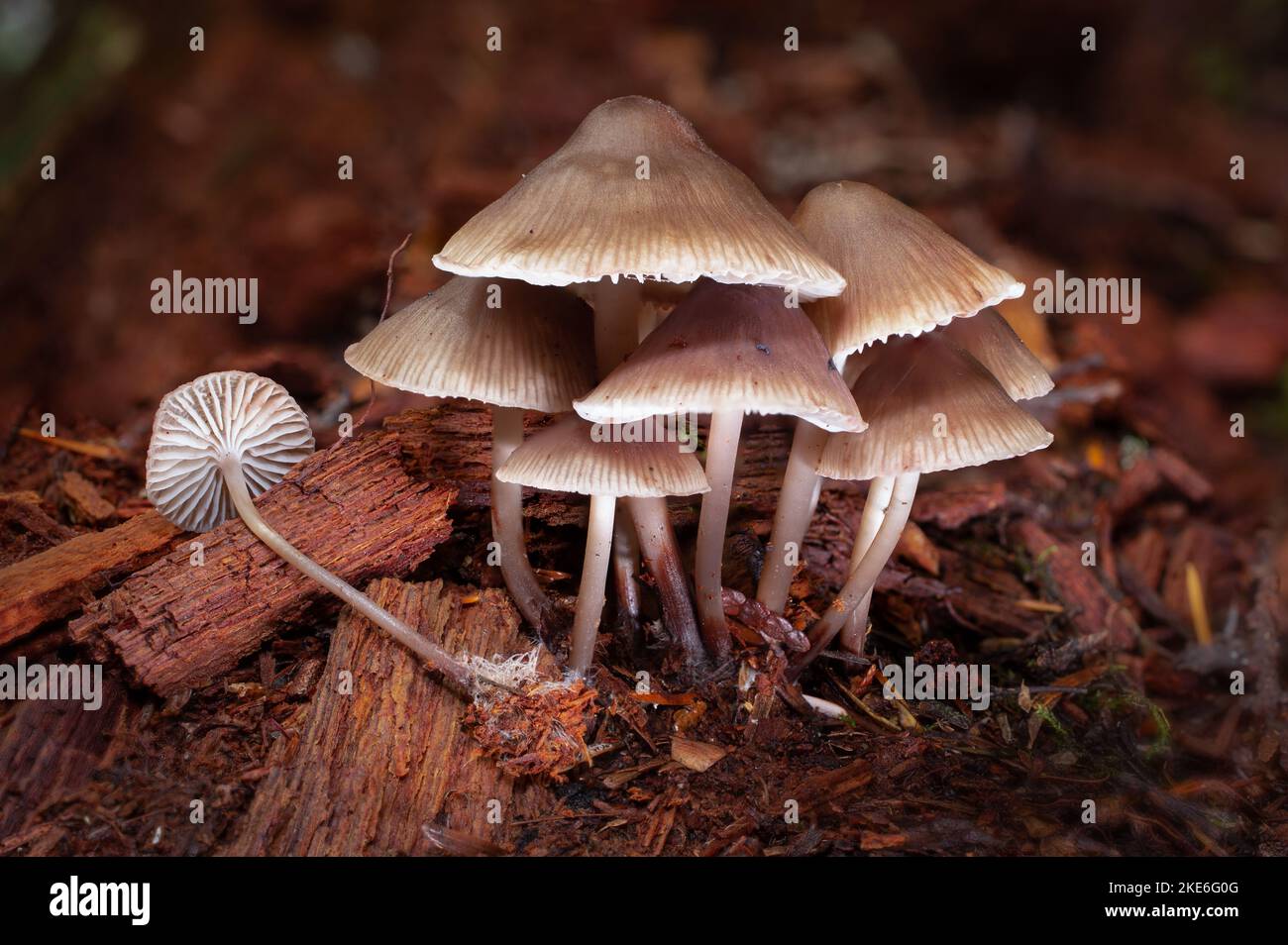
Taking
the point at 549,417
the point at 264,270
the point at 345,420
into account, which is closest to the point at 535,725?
the point at 549,417

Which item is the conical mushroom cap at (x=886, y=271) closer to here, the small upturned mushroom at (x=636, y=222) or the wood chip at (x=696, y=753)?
the small upturned mushroom at (x=636, y=222)

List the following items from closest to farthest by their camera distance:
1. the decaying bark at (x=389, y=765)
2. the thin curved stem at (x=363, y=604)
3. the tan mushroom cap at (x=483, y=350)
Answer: the decaying bark at (x=389, y=765), the tan mushroom cap at (x=483, y=350), the thin curved stem at (x=363, y=604)

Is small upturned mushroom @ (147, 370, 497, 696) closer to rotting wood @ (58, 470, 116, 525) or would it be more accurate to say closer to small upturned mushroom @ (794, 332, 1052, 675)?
rotting wood @ (58, 470, 116, 525)

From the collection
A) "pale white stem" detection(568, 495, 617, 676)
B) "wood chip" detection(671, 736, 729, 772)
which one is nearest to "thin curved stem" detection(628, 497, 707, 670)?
"pale white stem" detection(568, 495, 617, 676)

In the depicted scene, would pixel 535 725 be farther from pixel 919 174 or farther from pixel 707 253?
pixel 919 174

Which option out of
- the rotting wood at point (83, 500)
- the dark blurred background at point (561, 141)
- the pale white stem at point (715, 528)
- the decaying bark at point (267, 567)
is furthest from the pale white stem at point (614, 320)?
the dark blurred background at point (561, 141)

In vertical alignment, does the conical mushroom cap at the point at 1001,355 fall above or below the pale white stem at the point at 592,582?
above

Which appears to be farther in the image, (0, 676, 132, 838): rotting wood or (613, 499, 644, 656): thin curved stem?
(613, 499, 644, 656): thin curved stem

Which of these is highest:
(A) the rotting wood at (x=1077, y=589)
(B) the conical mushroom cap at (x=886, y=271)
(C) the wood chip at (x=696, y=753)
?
(B) the conical mushroom cap at (x=886, y=271)
